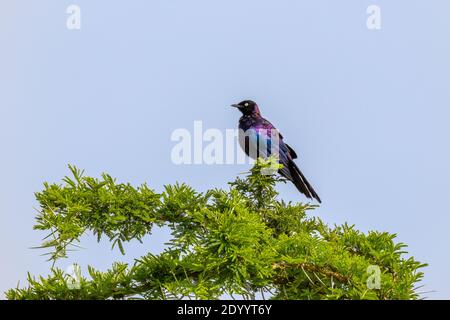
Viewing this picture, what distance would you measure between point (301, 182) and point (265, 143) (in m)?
1.31

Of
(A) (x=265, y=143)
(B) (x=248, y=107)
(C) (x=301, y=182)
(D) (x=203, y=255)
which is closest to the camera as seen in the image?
(D) (x=203, y=255)

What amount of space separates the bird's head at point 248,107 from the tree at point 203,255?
5.35 m

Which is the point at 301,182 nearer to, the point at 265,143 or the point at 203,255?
the point at 265,143

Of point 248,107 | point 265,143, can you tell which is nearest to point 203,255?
point 265,143

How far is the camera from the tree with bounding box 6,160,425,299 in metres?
4.45

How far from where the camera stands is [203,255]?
14.8 feet

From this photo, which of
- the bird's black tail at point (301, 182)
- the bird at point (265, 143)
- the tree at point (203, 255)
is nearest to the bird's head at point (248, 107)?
the bird at point (265, 143)

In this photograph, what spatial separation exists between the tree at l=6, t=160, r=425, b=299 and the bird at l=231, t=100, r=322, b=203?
2.84 meters

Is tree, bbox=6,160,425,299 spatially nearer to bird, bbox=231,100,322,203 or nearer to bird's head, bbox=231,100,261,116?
bird, bbox=231,100,322,203

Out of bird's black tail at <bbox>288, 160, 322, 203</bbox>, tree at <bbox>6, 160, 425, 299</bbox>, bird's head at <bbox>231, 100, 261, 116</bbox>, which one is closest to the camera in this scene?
tree at <bbox>6, 160, 425, 299</bbox>

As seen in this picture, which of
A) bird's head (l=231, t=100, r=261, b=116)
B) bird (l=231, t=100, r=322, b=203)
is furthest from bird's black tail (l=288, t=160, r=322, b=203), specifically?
bird's head (l=231, t=100, r=261, b=116)

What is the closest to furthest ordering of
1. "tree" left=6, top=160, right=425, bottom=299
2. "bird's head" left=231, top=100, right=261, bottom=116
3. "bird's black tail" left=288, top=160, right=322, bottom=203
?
1. "tree" left=6, top=160, right=425, bottom=299
2. "bird's black tail" left=288, top=160, right=322, bottom=203
3. "bird's head" left=231, top=100, right=261, bottom=116

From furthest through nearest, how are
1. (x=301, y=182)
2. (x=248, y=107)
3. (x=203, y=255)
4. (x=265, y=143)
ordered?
(x=248, y=107) → (x=265, y=143) → (x=301, y=182) → (x=203, y=255)
